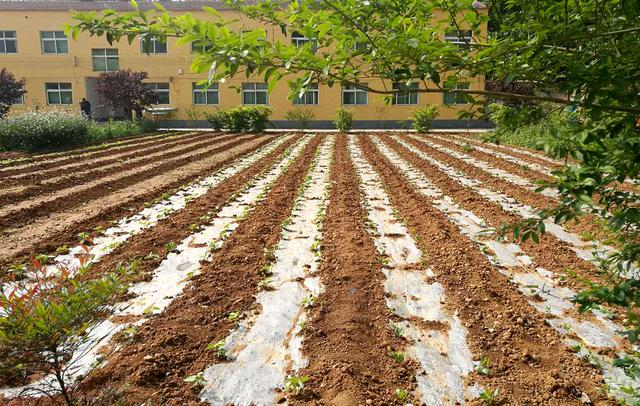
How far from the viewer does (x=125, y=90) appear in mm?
23719

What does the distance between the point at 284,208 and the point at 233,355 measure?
405 centimetres

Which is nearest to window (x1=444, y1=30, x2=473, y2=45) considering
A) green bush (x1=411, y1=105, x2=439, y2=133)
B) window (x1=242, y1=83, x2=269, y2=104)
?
green bush (x1=411, y1=105, x2=439, y2=133)

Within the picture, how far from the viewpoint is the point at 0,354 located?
1575 mm

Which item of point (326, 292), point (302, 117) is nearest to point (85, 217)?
point (326, 292)

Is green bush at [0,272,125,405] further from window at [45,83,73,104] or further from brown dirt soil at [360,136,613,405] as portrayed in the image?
window at [45,83,73,104]

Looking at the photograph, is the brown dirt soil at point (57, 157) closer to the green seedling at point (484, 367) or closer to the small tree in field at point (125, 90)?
the small tree in field at point (125, 90)

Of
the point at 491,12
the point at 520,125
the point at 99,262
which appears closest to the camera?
the point at 520,125

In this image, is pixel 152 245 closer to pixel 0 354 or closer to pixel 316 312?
pixel 316 312

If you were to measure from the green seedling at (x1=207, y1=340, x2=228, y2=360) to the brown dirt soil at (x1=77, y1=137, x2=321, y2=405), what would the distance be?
3 cm

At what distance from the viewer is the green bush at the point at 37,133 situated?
14.7 metres

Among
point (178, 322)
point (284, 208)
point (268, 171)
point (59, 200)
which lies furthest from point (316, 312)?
point (268, 171)

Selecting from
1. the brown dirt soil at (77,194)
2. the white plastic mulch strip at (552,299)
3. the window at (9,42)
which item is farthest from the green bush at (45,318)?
the window at (9,42)

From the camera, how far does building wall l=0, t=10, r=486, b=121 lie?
2997 centimetres

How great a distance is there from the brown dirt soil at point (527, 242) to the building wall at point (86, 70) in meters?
20.2
